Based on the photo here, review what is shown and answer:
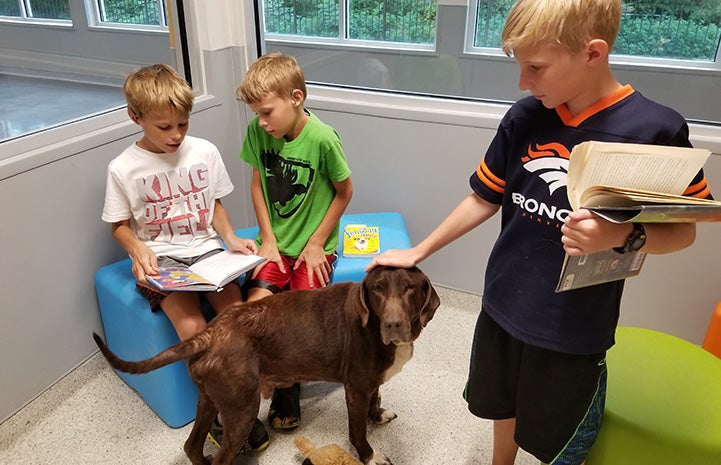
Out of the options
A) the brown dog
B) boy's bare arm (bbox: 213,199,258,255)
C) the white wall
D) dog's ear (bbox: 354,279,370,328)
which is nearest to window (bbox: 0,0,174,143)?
the white wall

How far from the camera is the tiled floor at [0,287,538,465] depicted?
1777 mm

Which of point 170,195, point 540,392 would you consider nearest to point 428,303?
point 540,392

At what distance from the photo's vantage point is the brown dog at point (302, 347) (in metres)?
1.43

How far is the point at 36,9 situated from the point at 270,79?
1132mm

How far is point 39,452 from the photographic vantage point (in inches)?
70.6

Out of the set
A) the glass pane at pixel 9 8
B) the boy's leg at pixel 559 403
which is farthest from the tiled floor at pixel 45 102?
the boy's leg at pixel 559 403

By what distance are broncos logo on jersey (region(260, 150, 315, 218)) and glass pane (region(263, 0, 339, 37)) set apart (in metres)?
1.07

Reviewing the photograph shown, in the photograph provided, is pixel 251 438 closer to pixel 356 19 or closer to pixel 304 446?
pixel 304 446

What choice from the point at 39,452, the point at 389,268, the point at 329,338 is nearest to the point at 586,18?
the point at 389,268

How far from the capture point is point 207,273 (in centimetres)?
176

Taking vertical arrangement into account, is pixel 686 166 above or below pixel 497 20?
below

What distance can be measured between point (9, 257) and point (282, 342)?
101 cm

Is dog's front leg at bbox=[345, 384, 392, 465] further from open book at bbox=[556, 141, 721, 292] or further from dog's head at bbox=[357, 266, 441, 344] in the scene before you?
open book at bbox=[556, 141, 721, 292]

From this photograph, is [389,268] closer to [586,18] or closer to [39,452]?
[586,18]
